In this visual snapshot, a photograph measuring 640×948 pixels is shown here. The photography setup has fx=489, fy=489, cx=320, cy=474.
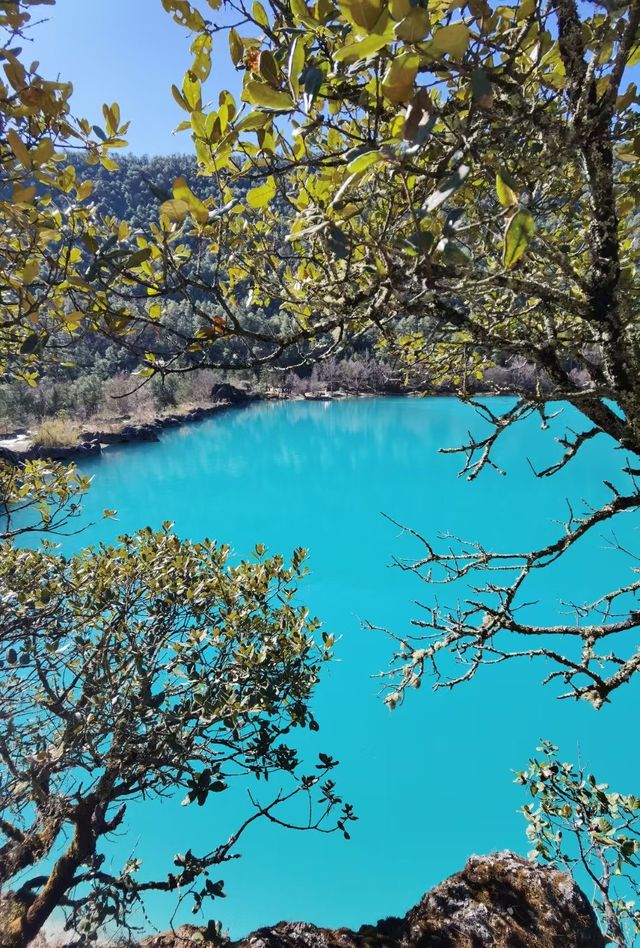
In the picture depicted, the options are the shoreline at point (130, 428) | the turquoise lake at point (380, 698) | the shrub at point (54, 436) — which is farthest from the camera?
the shrub at point (54, 436)

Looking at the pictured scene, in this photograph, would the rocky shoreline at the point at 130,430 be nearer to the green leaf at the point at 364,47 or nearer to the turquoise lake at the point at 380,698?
the turquoise lake at the point at 380,698

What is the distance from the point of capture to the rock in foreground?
1.84 metres

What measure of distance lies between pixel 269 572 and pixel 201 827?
3366mm

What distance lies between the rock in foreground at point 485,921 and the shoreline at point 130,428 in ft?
31.9

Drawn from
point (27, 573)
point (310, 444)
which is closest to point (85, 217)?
point (27, 573)

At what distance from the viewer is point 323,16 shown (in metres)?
0.73

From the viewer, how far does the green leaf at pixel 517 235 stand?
49 cm

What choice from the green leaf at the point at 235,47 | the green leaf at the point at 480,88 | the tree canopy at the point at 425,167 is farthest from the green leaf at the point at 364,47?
the green leaf at the point at 235,47

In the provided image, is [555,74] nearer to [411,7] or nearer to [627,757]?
[411,7]

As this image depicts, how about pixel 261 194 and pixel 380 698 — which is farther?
pixel 380 698

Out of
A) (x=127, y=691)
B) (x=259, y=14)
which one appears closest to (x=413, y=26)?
(x=259, y=14)

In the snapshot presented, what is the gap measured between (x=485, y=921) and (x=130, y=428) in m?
19.8

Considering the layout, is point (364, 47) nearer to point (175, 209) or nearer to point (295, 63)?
point (295, 63)

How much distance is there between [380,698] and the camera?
5.76 m
